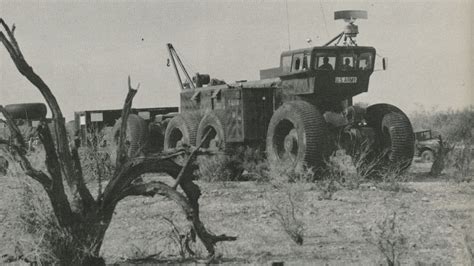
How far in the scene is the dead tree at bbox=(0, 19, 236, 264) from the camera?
8062mm

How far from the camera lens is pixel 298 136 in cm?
1530

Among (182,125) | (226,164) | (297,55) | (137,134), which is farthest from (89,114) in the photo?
(297,55)

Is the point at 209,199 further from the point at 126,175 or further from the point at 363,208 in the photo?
the point at 126,175

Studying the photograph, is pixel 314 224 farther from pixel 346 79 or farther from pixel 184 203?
pixel 346 79

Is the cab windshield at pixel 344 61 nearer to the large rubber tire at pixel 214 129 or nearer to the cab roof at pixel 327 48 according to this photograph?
the cab roof at pixel 327 48

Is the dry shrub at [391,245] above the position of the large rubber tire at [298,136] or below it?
below

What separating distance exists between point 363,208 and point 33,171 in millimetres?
5627

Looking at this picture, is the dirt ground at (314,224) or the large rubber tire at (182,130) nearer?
the dirt ground at (314,224)

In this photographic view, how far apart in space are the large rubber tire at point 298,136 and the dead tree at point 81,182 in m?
6.44

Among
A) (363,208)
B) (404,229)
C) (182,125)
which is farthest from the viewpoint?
(182,125)

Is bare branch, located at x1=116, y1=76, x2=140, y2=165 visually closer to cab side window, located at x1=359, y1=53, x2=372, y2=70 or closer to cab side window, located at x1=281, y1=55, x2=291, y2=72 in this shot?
cab side window, located at x1=281, y1=55, x2=291, y2=72

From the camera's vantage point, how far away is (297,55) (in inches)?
653

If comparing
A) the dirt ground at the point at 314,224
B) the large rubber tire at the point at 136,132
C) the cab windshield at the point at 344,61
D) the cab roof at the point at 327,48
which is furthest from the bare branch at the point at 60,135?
the large rubber tire at the point at 136,132

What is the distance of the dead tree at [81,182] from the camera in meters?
8.06
